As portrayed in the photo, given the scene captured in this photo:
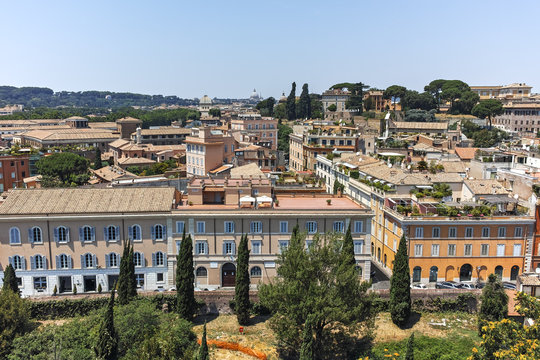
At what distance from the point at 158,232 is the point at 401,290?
1966 centimetres

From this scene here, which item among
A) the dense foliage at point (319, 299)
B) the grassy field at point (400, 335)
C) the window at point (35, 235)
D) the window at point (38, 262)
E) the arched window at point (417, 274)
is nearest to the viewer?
the dense foliage at point (319, 299)

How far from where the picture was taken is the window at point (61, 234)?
135 feet

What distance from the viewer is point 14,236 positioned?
4088 centimetres

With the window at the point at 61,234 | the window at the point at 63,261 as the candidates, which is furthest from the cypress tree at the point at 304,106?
the window at the point at 63,261

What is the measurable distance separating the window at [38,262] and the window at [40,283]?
86cm

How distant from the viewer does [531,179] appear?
49250mm

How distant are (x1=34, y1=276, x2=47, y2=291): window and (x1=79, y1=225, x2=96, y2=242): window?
4518 mm

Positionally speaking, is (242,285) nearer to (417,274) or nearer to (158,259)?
(158,259)

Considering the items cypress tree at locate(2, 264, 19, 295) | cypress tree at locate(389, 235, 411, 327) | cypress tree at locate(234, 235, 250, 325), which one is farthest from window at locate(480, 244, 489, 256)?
cypress tree at locate(2, 264, 19, 295)

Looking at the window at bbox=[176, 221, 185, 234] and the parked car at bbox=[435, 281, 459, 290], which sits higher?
the window at bbox=[176, 221, 185, 234]

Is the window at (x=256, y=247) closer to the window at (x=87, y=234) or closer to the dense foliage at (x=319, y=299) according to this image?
the dense foliage at (x=319, y=299)

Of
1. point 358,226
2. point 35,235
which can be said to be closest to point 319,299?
point 358,226

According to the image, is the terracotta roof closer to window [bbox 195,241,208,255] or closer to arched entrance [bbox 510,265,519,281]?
arched entrance [bbox 510,265,519,281]

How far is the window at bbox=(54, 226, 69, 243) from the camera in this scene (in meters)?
41.2
